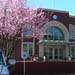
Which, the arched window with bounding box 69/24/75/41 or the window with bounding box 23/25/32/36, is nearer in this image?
the window with bounding box 23/25/32/36

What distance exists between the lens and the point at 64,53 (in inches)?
2096

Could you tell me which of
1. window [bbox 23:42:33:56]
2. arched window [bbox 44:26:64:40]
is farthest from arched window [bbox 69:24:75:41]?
window [bbox 23:42:33:56]

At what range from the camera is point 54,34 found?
52969 millimetres

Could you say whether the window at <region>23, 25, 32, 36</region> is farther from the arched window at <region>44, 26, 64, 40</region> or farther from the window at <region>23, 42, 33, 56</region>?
the arched window at <region>44, 26, 64, 40</region>

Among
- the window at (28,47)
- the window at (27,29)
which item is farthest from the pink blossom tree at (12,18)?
the window at (28,47)

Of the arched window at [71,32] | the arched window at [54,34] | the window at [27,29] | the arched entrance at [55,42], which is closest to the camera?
the window at [27,29]

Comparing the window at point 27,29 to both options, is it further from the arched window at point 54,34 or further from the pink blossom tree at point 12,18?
the arched window at point 54,34

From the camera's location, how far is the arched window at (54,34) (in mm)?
52031

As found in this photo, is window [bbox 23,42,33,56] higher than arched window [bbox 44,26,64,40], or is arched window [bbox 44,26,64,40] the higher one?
arched window [bbox 44,26,64,40]

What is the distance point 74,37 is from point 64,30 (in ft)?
7.87

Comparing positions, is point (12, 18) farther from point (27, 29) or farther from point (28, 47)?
point (28, 47)

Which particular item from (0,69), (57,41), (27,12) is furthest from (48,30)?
(0,69)

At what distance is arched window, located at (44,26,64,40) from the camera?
52.0 metres

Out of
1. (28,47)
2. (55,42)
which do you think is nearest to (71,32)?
(55,42)
